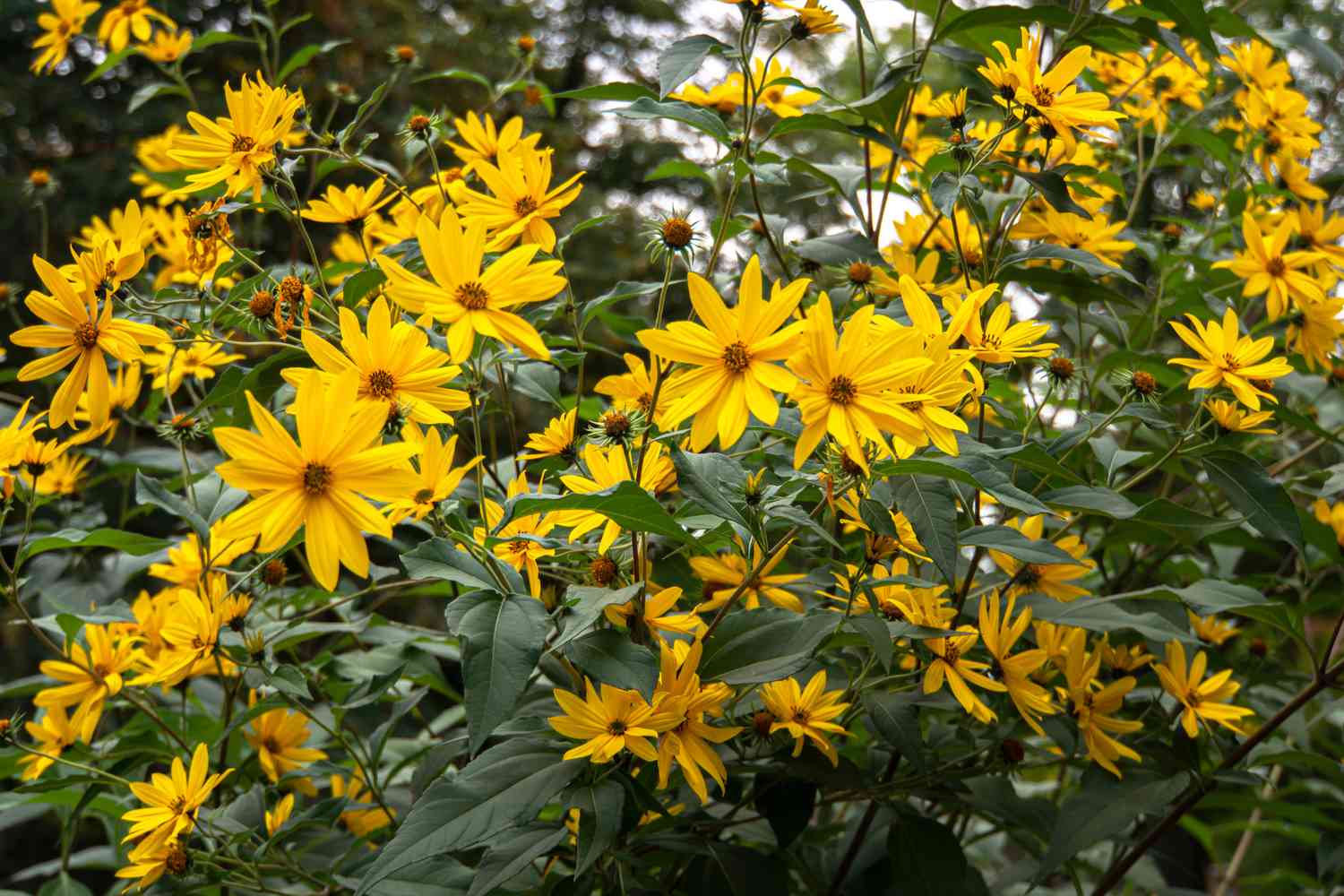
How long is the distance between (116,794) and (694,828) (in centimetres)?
98

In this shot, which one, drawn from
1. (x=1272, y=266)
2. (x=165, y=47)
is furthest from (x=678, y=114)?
(x=165, y=47)

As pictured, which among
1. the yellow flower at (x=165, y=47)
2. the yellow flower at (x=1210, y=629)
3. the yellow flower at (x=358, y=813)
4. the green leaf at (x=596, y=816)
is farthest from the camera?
the yellow flower at (x=165, y=47)

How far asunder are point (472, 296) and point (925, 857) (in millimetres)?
843

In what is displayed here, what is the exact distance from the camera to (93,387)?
1094 mm

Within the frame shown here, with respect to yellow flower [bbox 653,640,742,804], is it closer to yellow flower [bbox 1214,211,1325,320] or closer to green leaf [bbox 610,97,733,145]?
green leaf [bbox 610,97,733,145]

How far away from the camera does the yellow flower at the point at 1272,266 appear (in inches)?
58.0

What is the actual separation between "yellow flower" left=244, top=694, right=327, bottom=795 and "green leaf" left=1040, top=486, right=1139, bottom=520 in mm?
1037

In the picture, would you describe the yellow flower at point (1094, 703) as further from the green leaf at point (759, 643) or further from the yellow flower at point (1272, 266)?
the yellow flower at point (1272, 266)

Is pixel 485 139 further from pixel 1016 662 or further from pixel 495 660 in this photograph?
pixel 1016 662

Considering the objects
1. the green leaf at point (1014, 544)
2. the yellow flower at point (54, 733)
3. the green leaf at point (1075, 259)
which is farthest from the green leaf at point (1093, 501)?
the yellow flower at point (54, 733)

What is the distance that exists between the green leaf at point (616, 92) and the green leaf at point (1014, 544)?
609 millimetres

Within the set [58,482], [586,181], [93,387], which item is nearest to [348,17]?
[586,181]

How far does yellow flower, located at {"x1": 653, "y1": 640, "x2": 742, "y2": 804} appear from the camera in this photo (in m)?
0.99

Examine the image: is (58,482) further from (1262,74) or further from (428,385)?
(1262,74)
